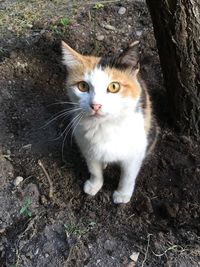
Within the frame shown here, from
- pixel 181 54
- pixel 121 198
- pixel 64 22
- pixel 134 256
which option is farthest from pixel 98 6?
pixel 134 256

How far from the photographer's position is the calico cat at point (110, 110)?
1.79 m

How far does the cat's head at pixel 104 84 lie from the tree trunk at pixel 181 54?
1.08 feet

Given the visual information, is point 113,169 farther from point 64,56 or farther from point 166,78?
point 64,56

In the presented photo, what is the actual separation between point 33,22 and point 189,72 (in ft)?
4.60

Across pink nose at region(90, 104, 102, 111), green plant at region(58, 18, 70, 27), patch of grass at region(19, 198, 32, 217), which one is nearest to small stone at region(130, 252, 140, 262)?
patch of grass at region(19, 198, 32, 217)

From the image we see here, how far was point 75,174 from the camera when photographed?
2.36 meters

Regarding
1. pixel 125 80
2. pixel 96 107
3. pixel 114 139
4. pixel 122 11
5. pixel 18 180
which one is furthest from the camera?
pixel 122 11

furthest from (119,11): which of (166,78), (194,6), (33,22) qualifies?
(194,6)

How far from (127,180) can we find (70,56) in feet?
2.17

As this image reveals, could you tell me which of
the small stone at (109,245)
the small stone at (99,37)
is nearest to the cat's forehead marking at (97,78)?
the small stone at (109,245)

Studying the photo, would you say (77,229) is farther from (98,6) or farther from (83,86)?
(98,6)

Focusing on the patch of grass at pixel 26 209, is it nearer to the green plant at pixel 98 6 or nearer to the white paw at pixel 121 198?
the white paw at pixel 121 198

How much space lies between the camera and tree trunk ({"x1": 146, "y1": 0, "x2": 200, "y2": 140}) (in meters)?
1.98

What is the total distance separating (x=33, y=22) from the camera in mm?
3104
